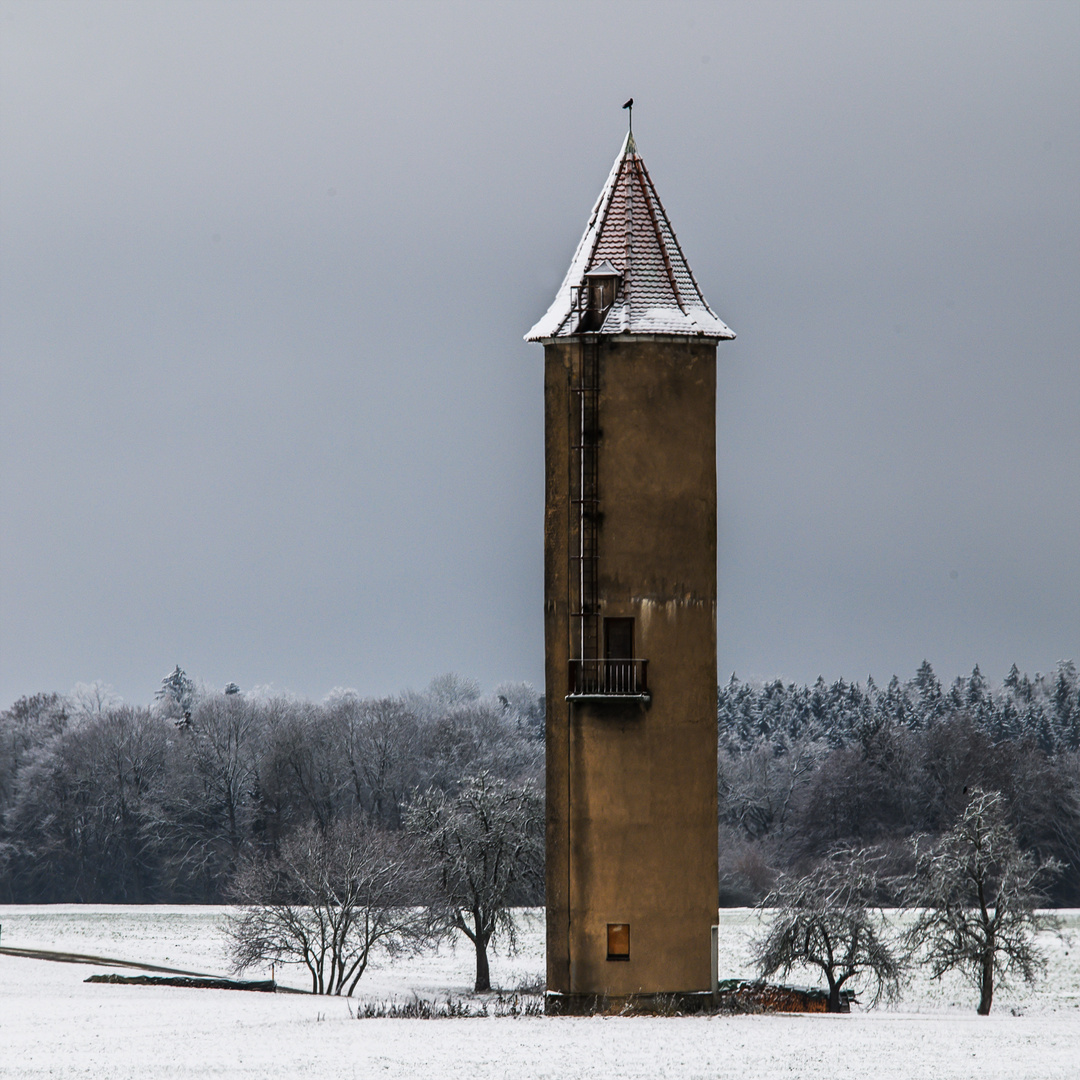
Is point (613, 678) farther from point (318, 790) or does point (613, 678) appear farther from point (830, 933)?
point (318, 790)

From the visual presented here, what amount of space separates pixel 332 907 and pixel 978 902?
1961cm

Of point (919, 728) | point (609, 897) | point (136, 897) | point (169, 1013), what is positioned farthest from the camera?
point (919, 728)

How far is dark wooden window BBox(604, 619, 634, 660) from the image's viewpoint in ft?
126

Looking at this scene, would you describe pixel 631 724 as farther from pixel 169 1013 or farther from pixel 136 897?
pixel 136 897

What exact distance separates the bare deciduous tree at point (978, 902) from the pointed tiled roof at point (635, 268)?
25.0m

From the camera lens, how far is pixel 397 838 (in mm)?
68375

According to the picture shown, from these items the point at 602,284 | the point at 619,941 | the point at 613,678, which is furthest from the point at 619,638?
the point at 602,284

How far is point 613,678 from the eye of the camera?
1505 inches

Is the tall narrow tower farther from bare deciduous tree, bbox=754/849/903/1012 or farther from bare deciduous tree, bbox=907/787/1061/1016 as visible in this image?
bare deciduous tree, bbox=907/787/1061/1016

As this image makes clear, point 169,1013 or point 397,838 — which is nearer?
point 169,1013

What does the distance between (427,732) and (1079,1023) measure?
285 ft

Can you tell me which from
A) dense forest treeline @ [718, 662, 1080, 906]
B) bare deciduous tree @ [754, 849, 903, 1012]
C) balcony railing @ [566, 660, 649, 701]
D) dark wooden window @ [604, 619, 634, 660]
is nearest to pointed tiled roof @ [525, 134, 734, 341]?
dark wooden window @ [604, 619, 634, 660]

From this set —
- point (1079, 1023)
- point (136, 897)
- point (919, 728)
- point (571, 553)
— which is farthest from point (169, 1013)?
point (919, 728)

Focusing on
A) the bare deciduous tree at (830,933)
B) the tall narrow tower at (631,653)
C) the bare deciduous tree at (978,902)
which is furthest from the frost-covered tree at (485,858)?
the tall narrow tower at (631,653)
